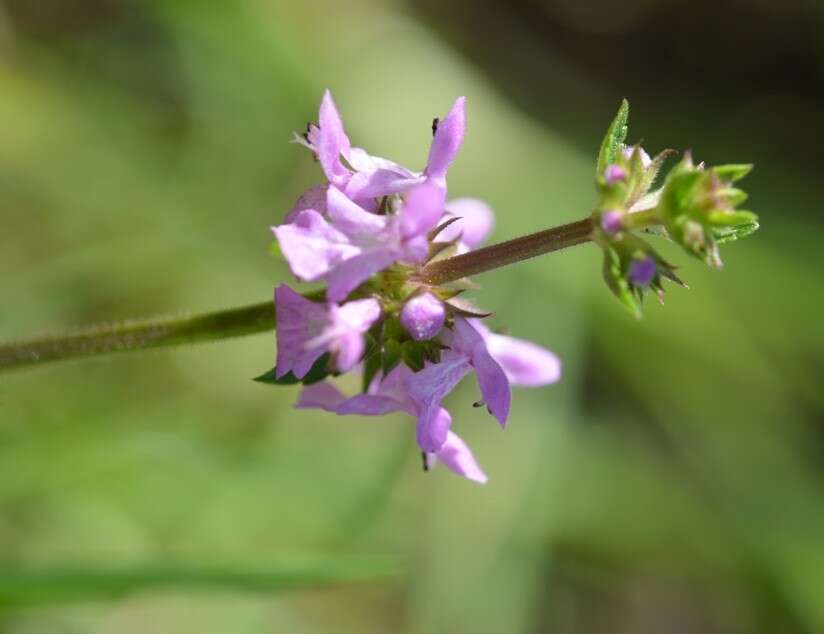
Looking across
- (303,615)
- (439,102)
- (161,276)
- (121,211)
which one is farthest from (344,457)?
(439,102)

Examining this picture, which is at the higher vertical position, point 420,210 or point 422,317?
point 420,210

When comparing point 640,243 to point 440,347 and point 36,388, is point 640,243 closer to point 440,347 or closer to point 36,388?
point 440,347

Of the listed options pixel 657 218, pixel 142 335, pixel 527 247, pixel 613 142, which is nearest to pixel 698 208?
pixel 657 218

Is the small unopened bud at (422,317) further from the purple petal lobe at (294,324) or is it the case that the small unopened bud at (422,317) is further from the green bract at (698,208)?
the green bract at (698,208)

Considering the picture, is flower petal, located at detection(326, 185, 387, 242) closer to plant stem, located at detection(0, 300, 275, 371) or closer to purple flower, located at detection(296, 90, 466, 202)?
purple flower, located at detection(296, 90, 466, 202)

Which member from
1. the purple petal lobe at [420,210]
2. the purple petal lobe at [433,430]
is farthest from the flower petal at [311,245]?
the purple petal lobe at [433,430]

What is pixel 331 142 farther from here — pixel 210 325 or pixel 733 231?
pixel 733 231
